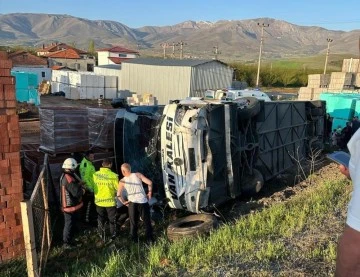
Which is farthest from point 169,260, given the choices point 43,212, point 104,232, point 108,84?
point 108,84

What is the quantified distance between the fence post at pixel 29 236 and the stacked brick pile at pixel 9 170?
50.8 inches

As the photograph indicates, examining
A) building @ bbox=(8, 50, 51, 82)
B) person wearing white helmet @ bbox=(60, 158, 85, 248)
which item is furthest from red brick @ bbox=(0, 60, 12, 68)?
building @ bbox=(8, 50, 51, 82)

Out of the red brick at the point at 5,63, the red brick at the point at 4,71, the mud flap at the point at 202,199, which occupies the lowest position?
the mud flap at the point at 202,199

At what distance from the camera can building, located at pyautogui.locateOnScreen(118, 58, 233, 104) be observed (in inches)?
1331

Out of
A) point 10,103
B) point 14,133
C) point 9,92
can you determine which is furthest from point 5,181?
point 9,92

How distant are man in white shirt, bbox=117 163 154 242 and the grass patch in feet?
1.22

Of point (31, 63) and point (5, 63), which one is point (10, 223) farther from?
point (31, 63)

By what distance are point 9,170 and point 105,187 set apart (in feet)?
6.04

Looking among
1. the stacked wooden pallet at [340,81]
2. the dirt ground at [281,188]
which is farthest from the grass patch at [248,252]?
the stacked wooden pallet at [340,81]

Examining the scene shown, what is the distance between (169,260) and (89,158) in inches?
163

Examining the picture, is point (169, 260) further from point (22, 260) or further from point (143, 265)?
point (22, 260)

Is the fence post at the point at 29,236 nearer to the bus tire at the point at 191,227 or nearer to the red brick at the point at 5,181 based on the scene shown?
the red brick at the point at 5,181

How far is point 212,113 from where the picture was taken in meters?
7.73

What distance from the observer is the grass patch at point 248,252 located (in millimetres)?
4191
